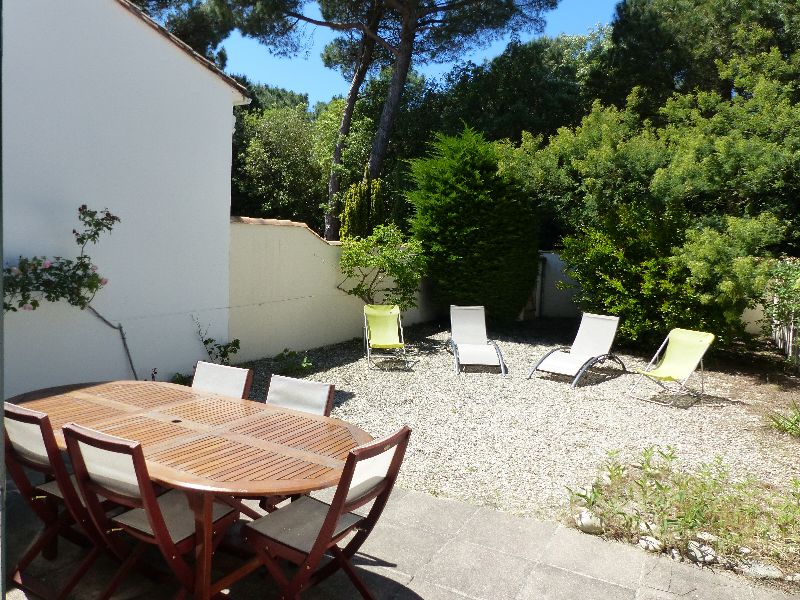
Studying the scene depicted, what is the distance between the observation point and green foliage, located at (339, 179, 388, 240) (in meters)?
13.8

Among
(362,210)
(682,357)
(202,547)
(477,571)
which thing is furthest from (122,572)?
(362,210)

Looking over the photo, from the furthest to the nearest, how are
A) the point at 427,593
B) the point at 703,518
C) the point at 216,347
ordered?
the point at 216,347 → the point at 703,518 → the point at 427,593

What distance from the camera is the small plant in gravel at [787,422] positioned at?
A: 6.59 meters

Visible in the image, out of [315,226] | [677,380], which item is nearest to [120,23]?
[677,380]

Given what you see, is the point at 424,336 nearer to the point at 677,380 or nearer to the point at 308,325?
the point at 308,325

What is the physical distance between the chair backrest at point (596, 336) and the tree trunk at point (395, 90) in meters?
8.58

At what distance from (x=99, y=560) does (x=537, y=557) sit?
2.54m

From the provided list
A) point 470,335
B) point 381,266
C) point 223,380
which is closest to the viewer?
point 223,380

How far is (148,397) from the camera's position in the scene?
407 centimetres

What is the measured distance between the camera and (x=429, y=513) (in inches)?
169

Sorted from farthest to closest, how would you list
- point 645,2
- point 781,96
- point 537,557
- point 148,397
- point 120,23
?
point 645,2 → point 781,96 → point 120,23 → point 148,397 → point 537,557

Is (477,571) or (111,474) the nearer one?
(111,474)

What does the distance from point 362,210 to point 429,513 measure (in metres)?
10.3

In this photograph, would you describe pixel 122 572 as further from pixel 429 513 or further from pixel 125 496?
pixel 429 513
